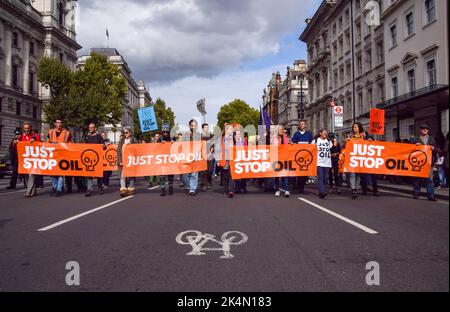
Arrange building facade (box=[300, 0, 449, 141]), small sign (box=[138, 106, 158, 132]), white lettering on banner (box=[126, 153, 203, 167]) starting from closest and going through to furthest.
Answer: white lettering on banner (box=[126, 153, 203, 167]), small sign (box=[138, 106, 158, 132]), building facade (box=[300, 0, 449, 141])

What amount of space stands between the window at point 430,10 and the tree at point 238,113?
288ft

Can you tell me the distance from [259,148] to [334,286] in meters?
8.69

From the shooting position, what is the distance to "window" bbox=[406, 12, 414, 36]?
27.2 metres

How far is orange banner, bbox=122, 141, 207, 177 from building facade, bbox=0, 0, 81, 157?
41551 millimetres

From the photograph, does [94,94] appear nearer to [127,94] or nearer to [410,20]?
[410,20]

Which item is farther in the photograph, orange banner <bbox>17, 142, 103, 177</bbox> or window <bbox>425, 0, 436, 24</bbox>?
window <bbox>425, 0, 436, 24</bbox>

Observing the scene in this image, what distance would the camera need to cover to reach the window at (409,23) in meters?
27.2

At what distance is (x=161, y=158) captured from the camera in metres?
12.3

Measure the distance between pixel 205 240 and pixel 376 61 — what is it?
111 feet

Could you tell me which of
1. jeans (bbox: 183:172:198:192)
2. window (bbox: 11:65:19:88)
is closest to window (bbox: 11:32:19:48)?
window (bbox: 11:65:19:88)

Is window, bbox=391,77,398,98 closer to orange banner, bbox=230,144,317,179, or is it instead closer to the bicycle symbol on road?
orange banner, bbox=230,144,317,179

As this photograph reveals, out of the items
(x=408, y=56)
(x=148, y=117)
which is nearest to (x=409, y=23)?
(x=408, y=56)

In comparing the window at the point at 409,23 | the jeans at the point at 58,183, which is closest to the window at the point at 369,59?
the window at the point at 409,23

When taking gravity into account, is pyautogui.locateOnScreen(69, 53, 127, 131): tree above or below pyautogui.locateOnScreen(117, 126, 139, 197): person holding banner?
above
